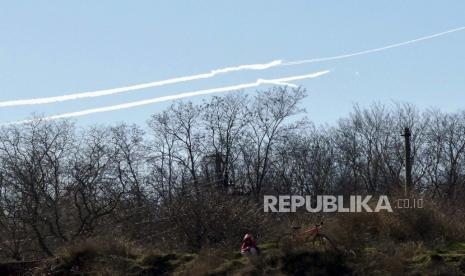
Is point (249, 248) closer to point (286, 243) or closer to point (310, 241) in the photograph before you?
point (286, 243)

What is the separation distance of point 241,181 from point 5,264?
3330 centimetres

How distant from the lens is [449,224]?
21766 mm

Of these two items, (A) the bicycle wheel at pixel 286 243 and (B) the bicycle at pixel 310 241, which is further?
(B) the bicycle at pixel 310 241

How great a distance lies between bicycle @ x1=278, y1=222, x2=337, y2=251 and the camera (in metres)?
17.8

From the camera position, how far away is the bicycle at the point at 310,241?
17750 millimetres

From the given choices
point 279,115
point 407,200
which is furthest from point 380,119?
point 407,200

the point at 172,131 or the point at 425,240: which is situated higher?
the point at 172,131

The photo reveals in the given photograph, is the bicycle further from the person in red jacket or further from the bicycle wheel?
the person in red jacket

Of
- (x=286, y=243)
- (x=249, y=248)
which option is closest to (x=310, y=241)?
(x=286, y=243)

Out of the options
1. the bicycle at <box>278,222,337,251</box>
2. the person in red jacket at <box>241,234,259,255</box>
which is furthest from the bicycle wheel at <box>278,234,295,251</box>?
the person in red jacket at <box>241,234,259,255</box>

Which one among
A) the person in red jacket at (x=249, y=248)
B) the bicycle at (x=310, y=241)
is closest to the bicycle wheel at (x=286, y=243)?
the bicycle at (x=310, y=241)

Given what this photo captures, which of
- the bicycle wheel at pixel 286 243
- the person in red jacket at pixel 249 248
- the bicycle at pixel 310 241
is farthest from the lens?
the person in red jacket at pixel 249 248

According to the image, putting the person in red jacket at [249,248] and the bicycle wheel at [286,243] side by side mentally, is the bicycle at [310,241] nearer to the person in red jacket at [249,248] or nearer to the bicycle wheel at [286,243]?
the bicycle wheel at [286,243]

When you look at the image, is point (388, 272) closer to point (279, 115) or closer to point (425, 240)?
point (425, 240)
